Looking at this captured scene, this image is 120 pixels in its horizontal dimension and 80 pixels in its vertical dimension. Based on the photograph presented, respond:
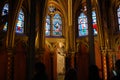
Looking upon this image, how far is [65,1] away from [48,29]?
2.59 metres

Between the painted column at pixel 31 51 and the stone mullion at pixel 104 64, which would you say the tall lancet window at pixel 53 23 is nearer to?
the stone mullion at pixel 104 64

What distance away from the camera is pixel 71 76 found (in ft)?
14.0

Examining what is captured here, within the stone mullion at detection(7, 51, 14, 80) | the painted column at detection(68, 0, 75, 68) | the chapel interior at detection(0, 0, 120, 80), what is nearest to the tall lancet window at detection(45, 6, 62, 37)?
the chapel interior at detection(0, 0, 120, 80)

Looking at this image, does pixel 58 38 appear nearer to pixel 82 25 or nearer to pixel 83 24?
pixel 82 25

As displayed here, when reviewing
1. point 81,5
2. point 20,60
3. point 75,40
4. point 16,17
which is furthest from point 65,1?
point 20,60

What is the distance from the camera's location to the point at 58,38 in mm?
18297

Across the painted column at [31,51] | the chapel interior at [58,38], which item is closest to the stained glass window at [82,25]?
the chapel interior at [58,38]

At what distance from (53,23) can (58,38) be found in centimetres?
141

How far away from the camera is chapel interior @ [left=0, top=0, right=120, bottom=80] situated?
1614cm

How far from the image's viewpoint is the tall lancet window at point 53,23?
1859cm

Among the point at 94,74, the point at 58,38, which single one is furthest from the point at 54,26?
the point at 94,74

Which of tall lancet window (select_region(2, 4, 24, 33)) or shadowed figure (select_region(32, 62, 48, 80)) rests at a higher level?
tall lancet window (select_region(2, 4, 24, 33))

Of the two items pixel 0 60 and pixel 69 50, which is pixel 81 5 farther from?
pixel 0 60

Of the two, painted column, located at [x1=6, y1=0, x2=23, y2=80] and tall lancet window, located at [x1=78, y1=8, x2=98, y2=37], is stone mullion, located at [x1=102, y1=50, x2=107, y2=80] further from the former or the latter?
painted column, located at [x1=6, y1=0, x2=23, y2=80]
